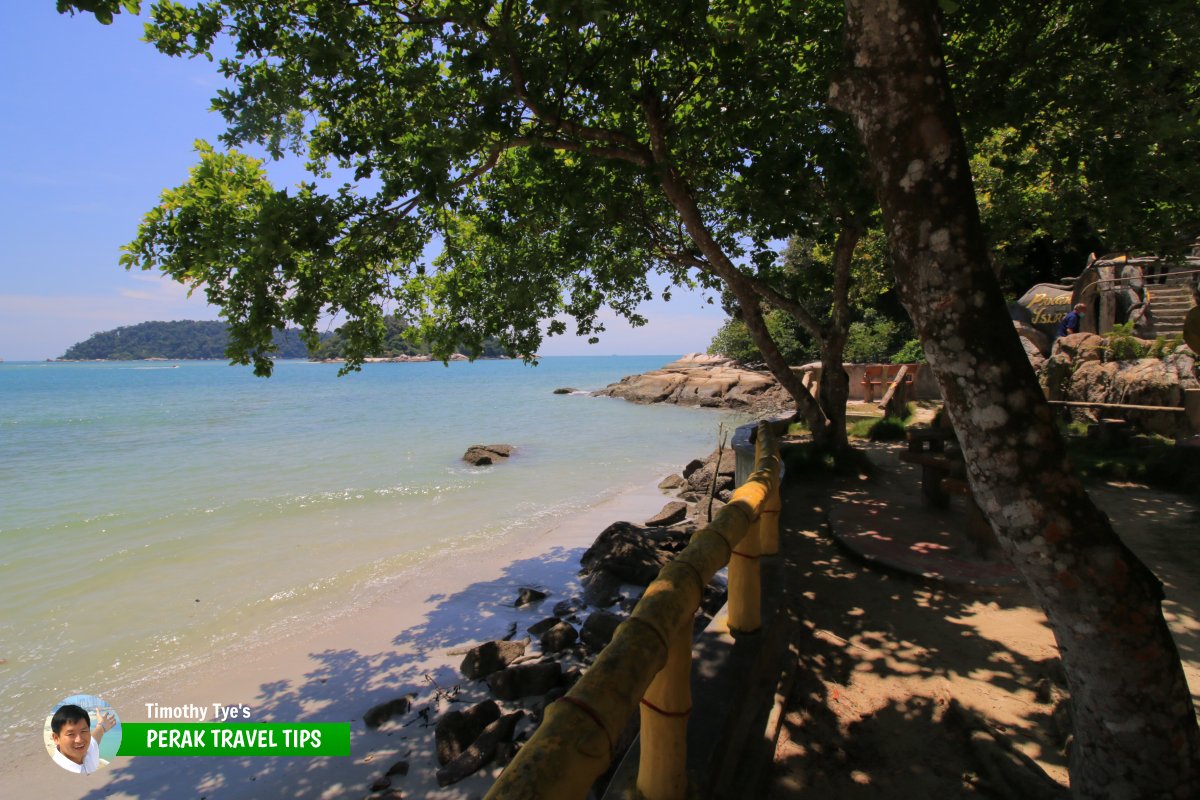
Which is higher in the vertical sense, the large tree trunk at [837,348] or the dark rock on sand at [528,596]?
the large tree trunk at [837,348]

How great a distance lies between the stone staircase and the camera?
50.4 feet

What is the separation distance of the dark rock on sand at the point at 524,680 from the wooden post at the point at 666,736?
3813 mm

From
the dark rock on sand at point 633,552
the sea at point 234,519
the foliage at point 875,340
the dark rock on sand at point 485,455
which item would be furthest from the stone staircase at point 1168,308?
the dark rock on sand at point 485,455

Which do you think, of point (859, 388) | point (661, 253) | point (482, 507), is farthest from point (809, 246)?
point (482, 507)

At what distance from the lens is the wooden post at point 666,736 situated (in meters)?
2.06

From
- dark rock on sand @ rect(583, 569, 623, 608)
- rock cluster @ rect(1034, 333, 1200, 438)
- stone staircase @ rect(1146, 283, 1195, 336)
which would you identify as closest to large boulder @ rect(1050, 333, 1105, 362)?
rock cluster @ rect(1034, 333, 1200, 438)

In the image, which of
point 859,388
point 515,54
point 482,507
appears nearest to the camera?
point 515,54

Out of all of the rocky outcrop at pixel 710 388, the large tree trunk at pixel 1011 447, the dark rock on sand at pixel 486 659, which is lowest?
the dark rock on sand at pixel 486 659

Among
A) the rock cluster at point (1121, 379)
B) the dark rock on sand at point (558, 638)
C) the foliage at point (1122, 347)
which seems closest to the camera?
the dark rock on sand at point (558, 638)

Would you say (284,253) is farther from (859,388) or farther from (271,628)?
(859,388)

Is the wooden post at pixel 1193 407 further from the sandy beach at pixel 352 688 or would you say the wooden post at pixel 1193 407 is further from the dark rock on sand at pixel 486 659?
the dark rock on sand at pixel 486 659

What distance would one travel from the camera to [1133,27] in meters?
6.08

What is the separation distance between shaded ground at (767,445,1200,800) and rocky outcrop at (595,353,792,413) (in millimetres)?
26997

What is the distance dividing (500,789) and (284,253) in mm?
5076
